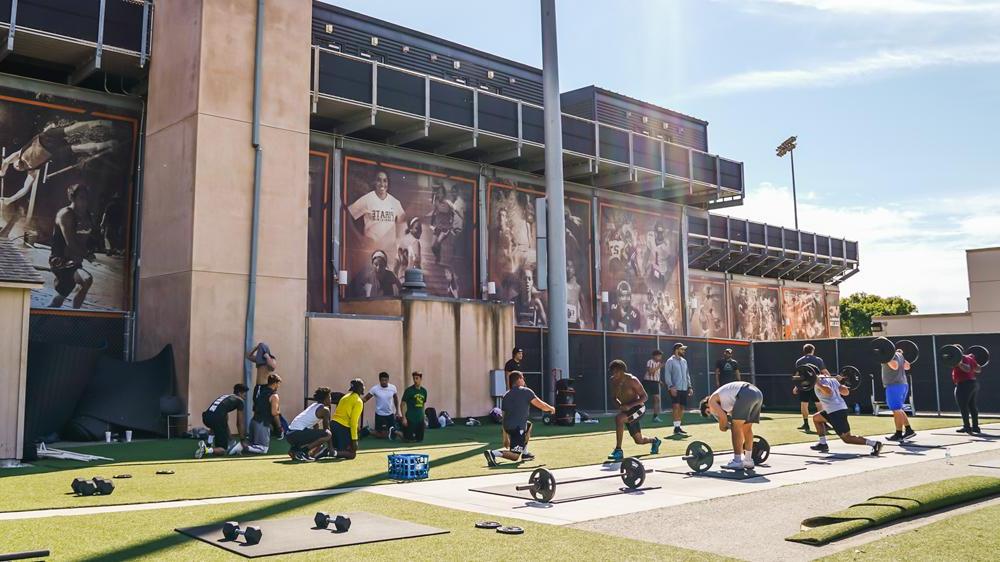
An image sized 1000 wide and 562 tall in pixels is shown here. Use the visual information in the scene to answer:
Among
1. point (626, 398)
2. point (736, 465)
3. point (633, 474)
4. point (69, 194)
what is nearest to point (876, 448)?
point (736, 465)

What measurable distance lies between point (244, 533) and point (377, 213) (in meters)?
20.8

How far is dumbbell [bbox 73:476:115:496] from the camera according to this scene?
32.4ft

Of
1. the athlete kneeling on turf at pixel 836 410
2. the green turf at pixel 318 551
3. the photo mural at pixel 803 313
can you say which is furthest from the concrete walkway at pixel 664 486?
the photo mural at pixel 803 313

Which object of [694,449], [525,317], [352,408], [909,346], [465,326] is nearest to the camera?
[694,449]

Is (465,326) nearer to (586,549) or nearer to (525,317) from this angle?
(525,317)

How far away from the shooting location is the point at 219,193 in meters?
19.9

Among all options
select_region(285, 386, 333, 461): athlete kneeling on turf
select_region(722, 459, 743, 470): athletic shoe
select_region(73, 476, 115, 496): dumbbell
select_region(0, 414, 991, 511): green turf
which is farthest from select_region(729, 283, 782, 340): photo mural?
select_region(73, 476, 115, 496): dumbbell

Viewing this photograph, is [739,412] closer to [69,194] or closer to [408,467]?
[408,467]

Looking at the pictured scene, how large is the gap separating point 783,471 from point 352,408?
7.23 meters

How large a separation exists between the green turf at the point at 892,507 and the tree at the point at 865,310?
292ft

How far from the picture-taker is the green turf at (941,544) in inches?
263

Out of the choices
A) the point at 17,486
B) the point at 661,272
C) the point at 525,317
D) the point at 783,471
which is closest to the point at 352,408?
the point at 17,486

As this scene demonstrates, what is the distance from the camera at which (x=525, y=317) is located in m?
31.8

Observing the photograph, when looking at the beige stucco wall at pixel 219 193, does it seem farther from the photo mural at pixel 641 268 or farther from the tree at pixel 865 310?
the tree at pixel 865 310
